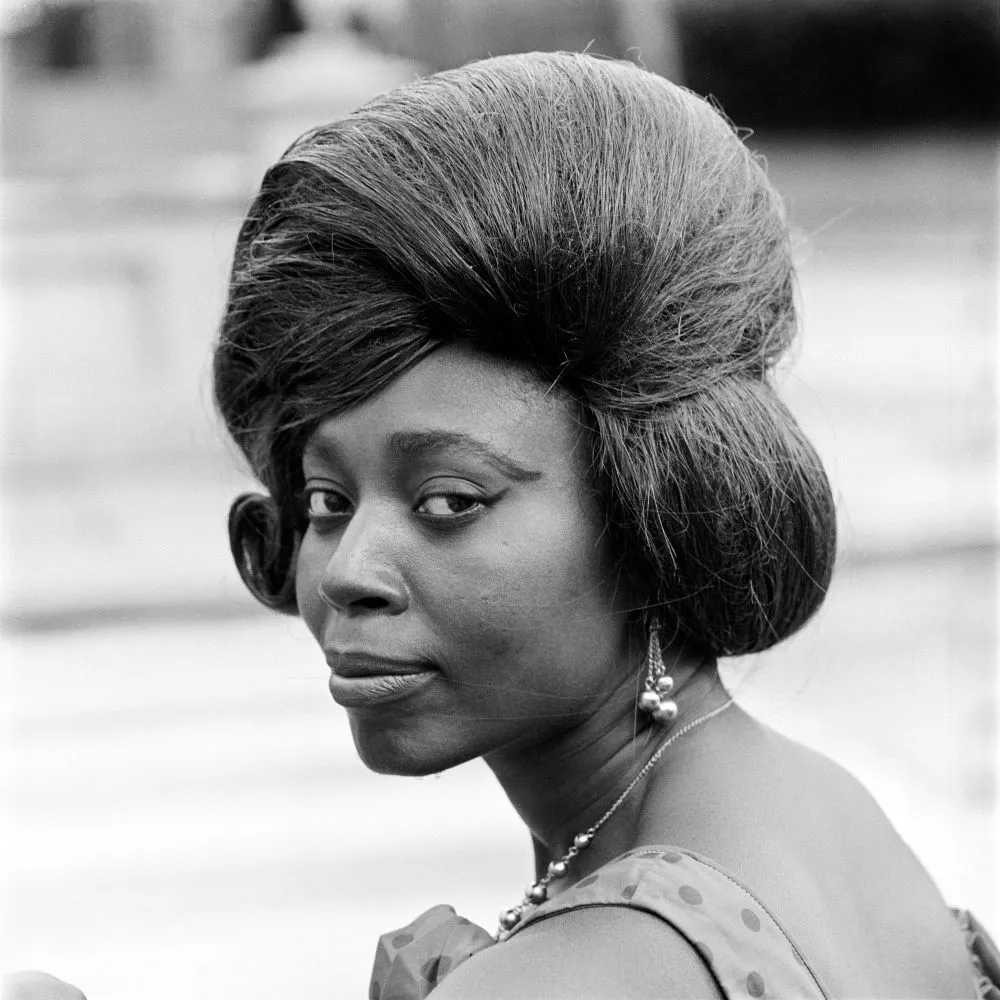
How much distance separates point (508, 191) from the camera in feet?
5.31

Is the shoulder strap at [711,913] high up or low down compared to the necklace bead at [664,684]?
down

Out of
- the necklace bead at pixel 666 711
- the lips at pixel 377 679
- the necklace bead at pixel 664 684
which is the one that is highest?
the lips at pixel 377 679

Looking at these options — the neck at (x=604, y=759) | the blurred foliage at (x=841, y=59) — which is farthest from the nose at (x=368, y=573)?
the blurred foliage at (x=841, y=59)

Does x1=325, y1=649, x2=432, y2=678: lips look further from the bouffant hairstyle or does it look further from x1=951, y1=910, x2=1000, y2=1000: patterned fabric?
x1=951, y1=910, x2=1000, y2=1000: patterned fabric

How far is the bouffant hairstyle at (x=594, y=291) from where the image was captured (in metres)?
1.62

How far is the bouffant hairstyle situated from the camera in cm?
162

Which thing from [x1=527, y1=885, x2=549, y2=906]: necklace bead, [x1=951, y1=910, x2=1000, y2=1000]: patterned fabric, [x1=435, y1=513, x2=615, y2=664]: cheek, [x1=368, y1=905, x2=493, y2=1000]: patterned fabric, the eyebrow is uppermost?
the eyebrow

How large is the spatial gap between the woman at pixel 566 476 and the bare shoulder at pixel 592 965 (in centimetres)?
3

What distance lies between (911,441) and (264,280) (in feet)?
28.9

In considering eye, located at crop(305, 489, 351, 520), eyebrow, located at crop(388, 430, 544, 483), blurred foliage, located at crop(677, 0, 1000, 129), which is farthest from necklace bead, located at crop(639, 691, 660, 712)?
blurred foliage, located at crop(677, 0, 1000, 129)

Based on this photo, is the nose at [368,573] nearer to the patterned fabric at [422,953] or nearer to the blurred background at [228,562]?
the patterned fabric at [422,953]

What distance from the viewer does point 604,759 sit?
178 cm

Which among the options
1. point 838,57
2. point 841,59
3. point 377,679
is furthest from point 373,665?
point 841,59

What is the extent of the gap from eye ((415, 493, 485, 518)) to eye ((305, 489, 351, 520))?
0.49 ft
